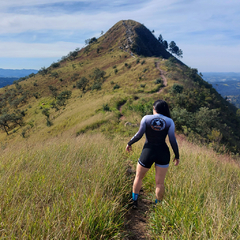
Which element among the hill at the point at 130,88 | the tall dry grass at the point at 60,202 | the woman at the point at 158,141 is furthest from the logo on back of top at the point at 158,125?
the hill at the point at 130,88

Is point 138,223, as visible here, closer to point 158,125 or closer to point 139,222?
point 139,222

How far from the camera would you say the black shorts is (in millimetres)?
2609

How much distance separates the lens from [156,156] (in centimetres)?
261

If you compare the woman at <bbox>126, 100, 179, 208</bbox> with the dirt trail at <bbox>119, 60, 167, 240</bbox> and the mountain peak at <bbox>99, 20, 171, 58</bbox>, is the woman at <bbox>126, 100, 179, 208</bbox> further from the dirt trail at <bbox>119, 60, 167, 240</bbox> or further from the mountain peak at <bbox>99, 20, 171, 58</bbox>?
the mountain peak at <bbox>99, 20, 171, 58</bbox>

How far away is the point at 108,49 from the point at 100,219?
94.0 metres

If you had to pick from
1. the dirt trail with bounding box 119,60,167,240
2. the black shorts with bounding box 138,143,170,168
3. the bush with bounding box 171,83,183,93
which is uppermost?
the bush with bounding box 171,83,183,93

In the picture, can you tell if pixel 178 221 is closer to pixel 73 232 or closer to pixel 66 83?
pixel 73 232

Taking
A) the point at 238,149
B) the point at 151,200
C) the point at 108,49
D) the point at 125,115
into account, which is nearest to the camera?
the point at 151,200

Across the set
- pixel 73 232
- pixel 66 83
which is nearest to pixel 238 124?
pixel 73 232

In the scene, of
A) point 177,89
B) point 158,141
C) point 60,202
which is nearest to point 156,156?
point 158,141

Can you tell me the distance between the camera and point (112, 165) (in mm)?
3301

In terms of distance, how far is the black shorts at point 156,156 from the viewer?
8.56 feet

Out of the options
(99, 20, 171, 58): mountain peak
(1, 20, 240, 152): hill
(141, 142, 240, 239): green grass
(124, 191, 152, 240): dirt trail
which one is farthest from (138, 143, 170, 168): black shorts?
(99, 20, 171, 58): mountain peak

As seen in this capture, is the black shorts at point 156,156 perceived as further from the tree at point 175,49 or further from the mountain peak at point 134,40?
the tree at point 175,49
